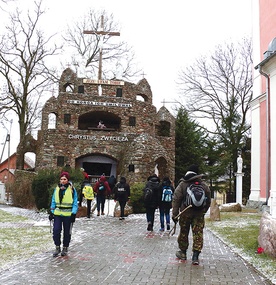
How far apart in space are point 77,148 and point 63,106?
314cm

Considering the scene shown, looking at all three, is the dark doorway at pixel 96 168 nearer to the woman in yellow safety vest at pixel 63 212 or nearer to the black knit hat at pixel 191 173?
the woman in yellow safety vest at pixel 63 212

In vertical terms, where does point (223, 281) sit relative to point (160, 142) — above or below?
below

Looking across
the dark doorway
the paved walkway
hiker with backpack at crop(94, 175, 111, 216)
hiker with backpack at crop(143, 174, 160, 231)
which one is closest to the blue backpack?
hiker with backpack at crop(143, 174, 160, 231)

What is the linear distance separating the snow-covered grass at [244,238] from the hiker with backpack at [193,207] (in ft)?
3.50

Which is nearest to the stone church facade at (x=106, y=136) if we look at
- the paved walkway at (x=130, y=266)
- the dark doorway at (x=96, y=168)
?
the dark doorway at (x=96, y=168)

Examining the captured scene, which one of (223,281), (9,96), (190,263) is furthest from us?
(9,96)

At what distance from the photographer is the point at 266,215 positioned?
858cm

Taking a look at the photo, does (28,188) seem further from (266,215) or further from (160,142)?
(266,215)

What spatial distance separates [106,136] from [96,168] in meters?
2.66

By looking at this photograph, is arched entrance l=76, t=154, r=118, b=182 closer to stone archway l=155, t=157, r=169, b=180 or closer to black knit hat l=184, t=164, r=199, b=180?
stone archway l=155, t=157, r=169, b=180

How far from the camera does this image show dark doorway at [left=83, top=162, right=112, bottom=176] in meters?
29.0

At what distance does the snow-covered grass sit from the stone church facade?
1168 cm

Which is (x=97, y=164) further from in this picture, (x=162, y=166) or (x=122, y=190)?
(x=122, y=190)

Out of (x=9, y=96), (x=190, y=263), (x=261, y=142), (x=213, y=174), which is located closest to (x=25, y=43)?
(x=9, y=96)
